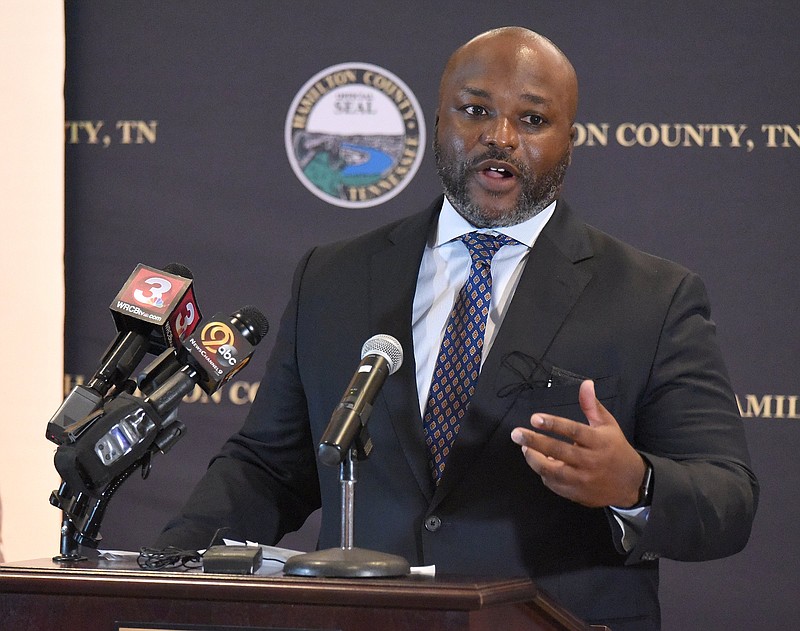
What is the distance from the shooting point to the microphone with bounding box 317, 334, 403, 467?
4.42 ft

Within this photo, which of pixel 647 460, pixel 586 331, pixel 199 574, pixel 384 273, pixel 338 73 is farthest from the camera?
pixel 338 73

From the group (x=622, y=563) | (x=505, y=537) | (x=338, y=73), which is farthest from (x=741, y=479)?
(x=338, y=73)

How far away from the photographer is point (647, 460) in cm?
166

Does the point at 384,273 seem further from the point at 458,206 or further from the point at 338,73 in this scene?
the point at 338,73

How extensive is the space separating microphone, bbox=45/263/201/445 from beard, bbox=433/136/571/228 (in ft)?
2.26

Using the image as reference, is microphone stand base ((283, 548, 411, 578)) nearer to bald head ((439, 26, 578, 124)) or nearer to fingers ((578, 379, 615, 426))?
fingers ((578, 379, 615, 426))

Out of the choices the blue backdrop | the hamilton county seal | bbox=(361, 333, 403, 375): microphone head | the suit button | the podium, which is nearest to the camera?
the podium

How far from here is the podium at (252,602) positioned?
1.24 meters

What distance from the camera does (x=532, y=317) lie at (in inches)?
79.6

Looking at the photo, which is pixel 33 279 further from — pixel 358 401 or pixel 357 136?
pixel 358 401

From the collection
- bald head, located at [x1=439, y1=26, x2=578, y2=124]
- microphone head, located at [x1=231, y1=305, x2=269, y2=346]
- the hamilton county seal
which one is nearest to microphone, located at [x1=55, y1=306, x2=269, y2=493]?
microphone head, located at [x1=231, y1=305, x2=269, y2=346]

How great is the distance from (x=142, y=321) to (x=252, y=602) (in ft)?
1.54

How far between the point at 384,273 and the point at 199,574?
95 centimetres

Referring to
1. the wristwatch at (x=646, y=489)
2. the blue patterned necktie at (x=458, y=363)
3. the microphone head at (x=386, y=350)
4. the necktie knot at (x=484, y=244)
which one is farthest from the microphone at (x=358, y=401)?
the necktie knot at (x=484, y=244)
